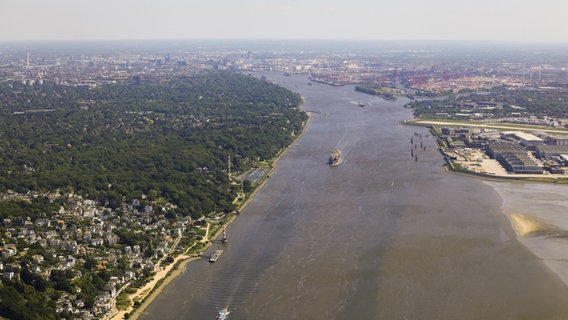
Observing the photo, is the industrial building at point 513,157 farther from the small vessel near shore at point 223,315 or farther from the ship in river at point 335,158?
the small vessel near shore at point 223,315

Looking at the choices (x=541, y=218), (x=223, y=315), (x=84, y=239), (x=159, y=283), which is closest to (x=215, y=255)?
(x=159, y=283)

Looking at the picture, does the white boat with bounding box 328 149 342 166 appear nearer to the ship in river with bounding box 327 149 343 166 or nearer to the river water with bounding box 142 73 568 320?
the ship in river with bounding box 327 149 343 166

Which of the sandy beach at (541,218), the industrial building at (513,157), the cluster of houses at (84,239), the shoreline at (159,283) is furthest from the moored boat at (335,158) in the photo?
the cluster of houses at (84,239)

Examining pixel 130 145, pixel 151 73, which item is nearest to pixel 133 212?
pixel 130 145

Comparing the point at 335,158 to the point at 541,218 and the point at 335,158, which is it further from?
the point at 541,218

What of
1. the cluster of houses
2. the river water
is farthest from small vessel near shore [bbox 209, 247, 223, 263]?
the cluster of houses

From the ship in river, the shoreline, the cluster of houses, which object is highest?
the ship in river
